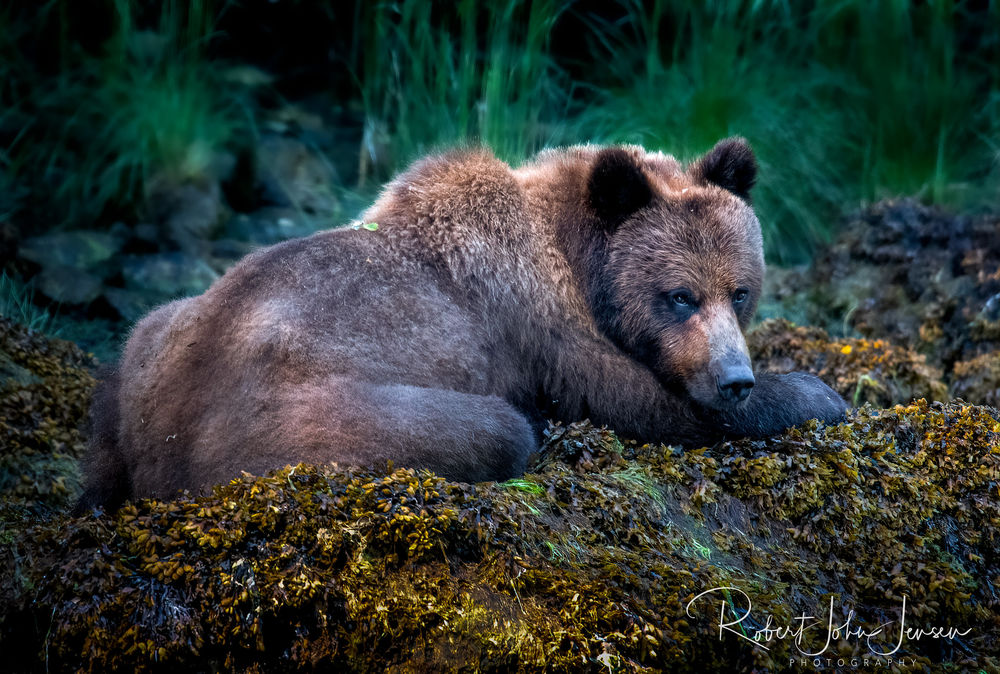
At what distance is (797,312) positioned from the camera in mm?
8148

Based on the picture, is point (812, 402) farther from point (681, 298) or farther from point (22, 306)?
point (22, 306)

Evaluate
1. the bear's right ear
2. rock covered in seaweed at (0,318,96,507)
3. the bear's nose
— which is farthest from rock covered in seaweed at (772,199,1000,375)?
rock covered in seaweed at (0,318,96,507)

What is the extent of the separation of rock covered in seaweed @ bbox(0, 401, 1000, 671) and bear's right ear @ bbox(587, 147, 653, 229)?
1530mm

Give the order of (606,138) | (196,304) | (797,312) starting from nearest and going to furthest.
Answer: (196,304) < (797,312) < (606,138)

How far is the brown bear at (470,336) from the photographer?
3828mm

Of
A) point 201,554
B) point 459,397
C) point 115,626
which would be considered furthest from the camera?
point 459,397

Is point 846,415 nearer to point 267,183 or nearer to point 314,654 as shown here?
point 314,654

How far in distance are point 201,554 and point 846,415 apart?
3286 mm

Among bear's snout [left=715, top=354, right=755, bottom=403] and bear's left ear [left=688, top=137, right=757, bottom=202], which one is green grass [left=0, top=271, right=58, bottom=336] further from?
bear's snout [left=715, top=354, right=755, bottom=403]

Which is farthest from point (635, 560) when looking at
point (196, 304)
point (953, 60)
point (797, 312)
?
point (953, 60)

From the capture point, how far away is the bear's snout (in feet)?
14.1

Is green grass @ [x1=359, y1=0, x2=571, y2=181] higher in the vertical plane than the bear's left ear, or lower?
lower

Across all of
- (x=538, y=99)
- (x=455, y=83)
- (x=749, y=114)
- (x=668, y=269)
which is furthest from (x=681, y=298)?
(x=538, y=99)

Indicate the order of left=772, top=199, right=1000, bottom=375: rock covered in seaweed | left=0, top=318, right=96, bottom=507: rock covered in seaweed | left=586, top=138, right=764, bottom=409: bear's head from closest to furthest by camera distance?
1. left=586, top=138, right=764, bottom=409: bear's head
2. left=0, top=318, right=96, bottom=507: rock covered in seaweed
3. left=772, top=199, right=1000, bottom=375: rock covered in seaweed
